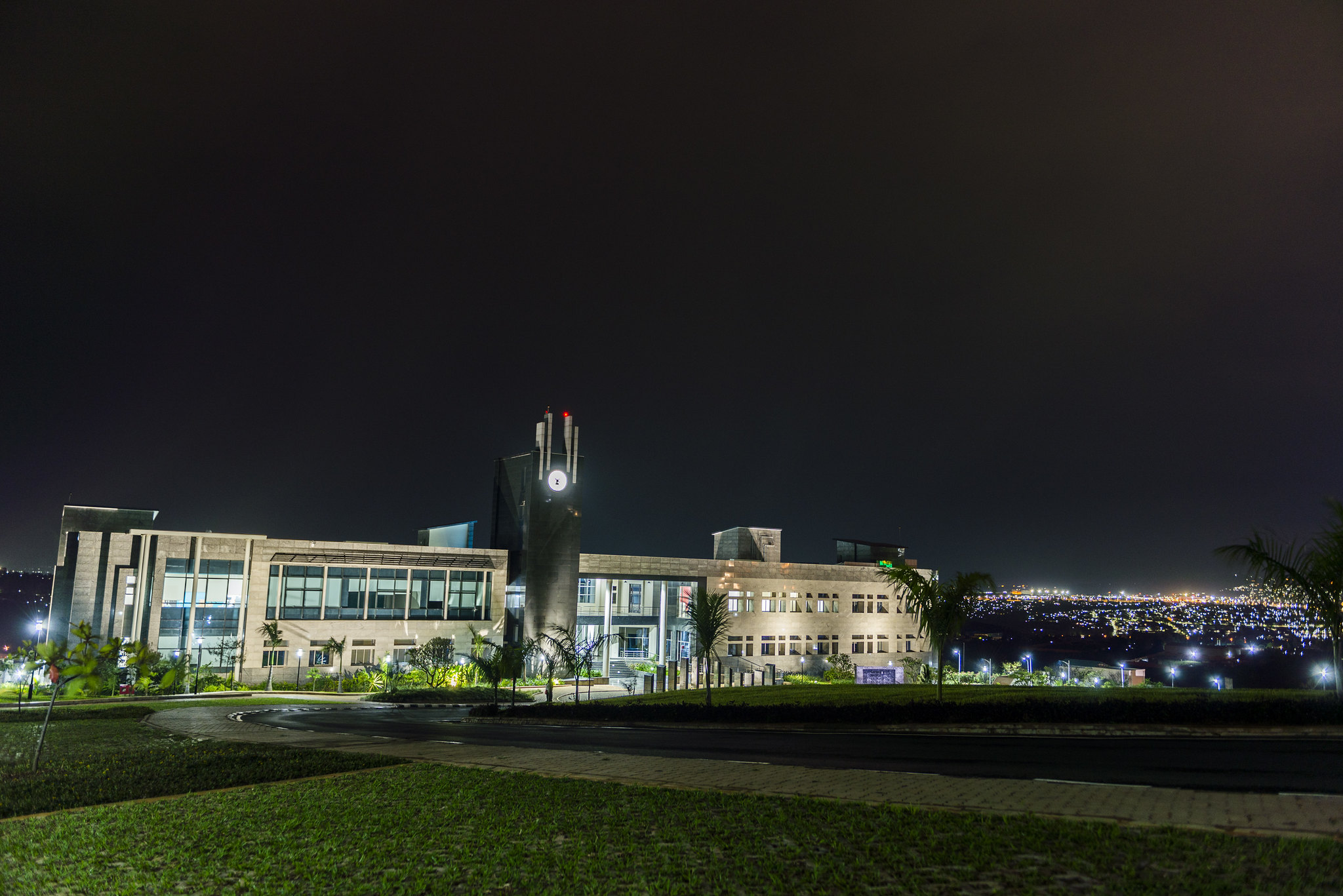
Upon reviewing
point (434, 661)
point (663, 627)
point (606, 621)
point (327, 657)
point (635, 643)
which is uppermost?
point (606, 621)

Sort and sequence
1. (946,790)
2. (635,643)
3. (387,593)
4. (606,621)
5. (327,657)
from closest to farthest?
(946,790), (327,657), (387,593), (606,621), (635,643)

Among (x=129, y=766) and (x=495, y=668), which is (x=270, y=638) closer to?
(x=495, y=668)

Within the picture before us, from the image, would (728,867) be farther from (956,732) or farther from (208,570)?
(208,570)

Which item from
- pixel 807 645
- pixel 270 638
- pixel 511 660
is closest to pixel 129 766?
pixel 511 660

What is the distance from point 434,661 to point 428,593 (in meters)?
10.1

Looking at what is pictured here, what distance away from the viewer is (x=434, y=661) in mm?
56344

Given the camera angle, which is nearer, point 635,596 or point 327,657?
point 327,657

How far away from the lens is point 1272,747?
14.3 m

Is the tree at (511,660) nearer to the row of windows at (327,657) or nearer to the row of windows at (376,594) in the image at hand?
the row of windows at (327,657)

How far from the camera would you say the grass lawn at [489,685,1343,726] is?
16.8 m

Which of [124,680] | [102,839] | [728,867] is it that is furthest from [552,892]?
[124,680]

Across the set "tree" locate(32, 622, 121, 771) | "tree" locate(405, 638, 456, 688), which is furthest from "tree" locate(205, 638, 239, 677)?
"tree" locate(32, 622, 121, 771)

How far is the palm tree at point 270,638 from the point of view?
56.4 meters

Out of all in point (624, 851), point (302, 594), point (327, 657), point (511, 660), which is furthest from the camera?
point (302, 594)
